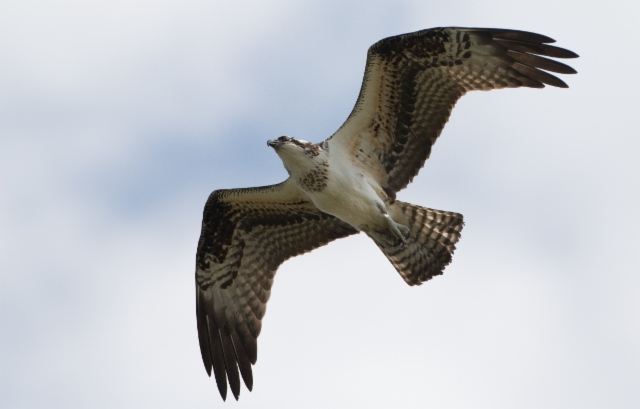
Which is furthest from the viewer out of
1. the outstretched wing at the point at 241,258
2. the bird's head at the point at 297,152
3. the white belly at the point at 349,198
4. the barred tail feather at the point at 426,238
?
the outstretched wing at the point at 241,258

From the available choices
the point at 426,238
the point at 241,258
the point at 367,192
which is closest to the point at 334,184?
the point at 367,192

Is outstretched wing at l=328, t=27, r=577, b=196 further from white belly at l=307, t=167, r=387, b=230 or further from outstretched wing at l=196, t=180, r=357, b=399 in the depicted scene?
outstretched wing at l=196, t=180, r=357, b=399

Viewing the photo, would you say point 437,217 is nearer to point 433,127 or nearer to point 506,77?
Result: point 433,127

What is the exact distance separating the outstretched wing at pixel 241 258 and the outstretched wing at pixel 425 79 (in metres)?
1.30

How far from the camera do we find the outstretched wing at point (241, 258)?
1328 centimetres

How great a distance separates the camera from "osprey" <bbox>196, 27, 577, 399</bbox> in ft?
39.9

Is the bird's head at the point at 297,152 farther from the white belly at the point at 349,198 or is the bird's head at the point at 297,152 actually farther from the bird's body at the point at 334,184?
the white belly at the point at 349,198

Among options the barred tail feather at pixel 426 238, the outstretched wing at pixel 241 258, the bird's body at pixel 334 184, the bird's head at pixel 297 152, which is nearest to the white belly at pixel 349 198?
the bird's body at pixel 334 184

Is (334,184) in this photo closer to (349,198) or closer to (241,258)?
(349,198)

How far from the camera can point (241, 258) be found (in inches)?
539

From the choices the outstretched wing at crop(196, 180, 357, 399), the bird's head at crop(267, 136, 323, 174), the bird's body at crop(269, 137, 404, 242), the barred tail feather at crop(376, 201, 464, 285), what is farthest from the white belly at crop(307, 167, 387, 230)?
the outstretched wing at crop(196, 180, 357, 399)

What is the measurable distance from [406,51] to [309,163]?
5.87ft

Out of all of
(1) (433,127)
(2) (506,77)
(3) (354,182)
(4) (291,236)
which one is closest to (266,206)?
(4) (291,236)

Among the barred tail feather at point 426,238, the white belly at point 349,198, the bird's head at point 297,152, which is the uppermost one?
the bird's head at point 297,152
